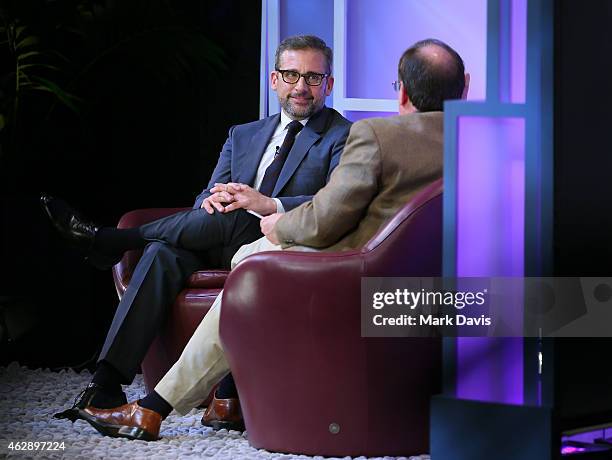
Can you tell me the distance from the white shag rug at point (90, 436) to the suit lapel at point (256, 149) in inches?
37.3

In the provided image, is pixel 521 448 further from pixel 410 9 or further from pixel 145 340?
pixel 410 9

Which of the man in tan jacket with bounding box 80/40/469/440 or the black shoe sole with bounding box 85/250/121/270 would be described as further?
the black shoe sole with bounding box 85/250/121/270

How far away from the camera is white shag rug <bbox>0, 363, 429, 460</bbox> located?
9.86 feet

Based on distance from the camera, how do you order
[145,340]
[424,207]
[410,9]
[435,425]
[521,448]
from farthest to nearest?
[410,9] → [145,340] → [424,207] → [435,425] → [521,448]

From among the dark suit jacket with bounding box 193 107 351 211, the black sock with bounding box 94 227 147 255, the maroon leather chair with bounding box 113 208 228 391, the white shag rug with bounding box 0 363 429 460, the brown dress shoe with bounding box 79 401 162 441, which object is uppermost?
the dark suit jacket with bounding box 193 107 351 211

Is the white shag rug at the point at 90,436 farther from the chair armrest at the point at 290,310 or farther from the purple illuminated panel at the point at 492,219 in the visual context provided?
the purple illuminated panel at the point at 492,219

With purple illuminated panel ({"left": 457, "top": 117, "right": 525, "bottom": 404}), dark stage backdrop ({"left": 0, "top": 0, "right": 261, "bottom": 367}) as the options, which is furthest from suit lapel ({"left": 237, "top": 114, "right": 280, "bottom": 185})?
purple illuminated panel ({"left": 457, "top": 117, "right": 525, "bottom": 404})

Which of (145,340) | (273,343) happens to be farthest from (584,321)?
(145,340)

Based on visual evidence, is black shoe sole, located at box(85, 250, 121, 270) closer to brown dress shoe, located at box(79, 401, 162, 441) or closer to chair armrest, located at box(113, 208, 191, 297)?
chair armrest, located at box(113, 208, 191, 297)

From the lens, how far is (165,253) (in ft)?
12.3

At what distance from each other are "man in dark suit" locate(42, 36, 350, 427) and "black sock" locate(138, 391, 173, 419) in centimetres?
27

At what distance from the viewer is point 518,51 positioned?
8.23ft

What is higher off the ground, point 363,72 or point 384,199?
point 363,72

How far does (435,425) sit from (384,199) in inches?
26.0
